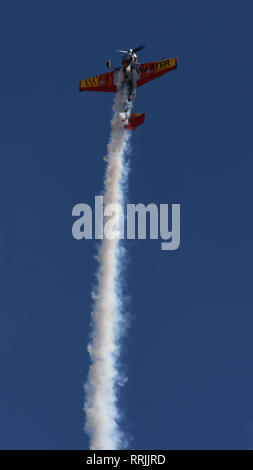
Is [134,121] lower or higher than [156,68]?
lower

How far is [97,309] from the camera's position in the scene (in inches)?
2697

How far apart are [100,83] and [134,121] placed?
17.6ft

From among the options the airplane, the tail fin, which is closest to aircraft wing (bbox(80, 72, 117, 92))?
the airplane

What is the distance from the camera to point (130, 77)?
7106 cm

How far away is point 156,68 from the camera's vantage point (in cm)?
7331

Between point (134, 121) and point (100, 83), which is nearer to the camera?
point (134, 121)

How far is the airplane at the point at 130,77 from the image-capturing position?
233 feet

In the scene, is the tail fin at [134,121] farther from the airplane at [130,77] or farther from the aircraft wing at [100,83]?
the aircraft wing at [100,83]

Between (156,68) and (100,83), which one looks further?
(100,83)

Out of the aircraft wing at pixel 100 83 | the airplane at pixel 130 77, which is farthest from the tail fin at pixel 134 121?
the aircraft wing at pixel 100 83

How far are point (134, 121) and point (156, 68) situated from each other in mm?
5026

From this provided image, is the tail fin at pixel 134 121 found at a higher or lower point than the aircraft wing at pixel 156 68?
lower

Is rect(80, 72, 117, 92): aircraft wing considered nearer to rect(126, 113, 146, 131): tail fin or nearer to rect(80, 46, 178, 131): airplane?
rect(80, 46, 178, 131): airplane
